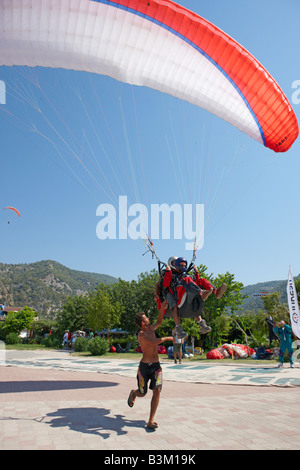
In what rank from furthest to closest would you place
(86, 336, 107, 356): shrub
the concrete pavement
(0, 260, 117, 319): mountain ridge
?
(0, 260, 117, 319): mountain ridge, (86, 336, 107, 356): shrub, the concrete pavement

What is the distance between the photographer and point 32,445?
3.29m

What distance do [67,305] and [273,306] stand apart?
64.8ft

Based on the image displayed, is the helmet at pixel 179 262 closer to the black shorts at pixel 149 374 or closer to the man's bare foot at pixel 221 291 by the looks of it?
the man's bare foot at pixel 221 291

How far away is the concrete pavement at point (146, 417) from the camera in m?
3.40

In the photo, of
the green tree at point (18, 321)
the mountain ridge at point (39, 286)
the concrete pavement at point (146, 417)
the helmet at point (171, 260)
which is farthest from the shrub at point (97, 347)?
the mountain ridge at point (39, 286)

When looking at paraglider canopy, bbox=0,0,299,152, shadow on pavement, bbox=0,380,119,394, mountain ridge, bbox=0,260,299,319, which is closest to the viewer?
paraglider canopy, bbox=0,0,299,152

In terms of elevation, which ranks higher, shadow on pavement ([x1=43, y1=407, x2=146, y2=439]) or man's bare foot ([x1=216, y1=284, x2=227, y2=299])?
man's bare foot ([x1=216, y1=284, x2=227, y2=299])

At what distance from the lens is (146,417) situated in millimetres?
4484

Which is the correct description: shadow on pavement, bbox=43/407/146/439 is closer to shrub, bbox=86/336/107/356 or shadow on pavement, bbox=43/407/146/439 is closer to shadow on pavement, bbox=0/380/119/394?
shadow on pavement, bbox=0/380/119/394

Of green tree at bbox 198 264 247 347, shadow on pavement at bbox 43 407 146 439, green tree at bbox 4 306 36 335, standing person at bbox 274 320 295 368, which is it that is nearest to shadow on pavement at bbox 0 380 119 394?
shadow on pavement at bbox 43 407 146 439

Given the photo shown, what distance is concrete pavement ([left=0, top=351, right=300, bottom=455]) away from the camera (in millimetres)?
3404

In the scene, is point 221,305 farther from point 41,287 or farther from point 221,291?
point 41,287

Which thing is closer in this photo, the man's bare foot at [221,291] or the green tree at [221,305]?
the man's bare foot at [221,291]
